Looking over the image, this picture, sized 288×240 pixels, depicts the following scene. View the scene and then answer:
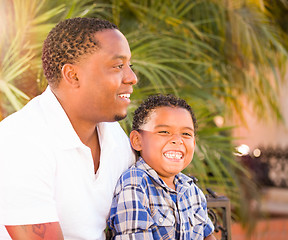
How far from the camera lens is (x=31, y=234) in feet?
4.37

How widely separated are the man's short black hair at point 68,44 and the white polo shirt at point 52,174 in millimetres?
98

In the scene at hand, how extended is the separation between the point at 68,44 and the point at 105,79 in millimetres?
180

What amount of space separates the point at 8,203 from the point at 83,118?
40cm

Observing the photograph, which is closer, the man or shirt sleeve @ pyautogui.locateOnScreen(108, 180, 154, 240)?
the man

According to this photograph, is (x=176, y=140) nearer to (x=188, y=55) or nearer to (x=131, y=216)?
(x=131, y=216)

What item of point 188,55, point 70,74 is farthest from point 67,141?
point 188,55

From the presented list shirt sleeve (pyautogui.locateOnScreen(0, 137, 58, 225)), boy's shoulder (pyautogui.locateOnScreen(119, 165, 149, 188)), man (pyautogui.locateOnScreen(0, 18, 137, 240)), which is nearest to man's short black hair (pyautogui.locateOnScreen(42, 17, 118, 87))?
man (pyautogui.locateOnScreen(0, 18, 137, 240))

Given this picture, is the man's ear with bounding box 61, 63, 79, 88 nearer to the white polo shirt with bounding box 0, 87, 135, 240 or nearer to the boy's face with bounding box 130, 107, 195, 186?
the white polo shirt with bounding box 0, 87, 135, 240

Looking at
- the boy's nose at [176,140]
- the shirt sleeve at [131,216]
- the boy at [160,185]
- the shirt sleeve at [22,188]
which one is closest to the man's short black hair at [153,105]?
the boy at [160,185]

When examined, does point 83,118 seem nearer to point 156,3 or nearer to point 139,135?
point 139,135

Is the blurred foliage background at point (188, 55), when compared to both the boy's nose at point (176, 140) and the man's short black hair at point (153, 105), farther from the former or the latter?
the boy's nose at point (176, 140)

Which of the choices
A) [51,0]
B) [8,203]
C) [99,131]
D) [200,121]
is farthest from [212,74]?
[8,203]

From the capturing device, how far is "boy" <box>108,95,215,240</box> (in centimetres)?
158

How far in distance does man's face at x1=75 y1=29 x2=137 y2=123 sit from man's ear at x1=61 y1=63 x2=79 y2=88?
15mm
